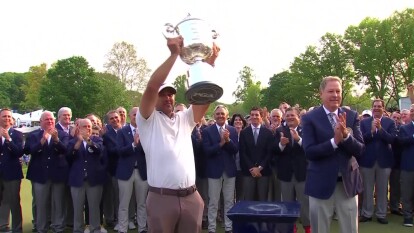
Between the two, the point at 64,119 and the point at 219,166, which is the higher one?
the point at 64,119

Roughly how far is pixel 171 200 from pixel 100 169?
4.10 metres

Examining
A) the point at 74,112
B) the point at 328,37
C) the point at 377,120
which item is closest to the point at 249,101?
the point at 328,37

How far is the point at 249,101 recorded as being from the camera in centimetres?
7088

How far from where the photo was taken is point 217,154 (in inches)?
290

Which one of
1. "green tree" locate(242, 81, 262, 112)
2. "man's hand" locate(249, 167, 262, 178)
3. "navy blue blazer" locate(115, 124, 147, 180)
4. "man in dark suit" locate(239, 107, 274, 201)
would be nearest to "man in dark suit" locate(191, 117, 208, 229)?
"man in dark suit" locate(239, 107, 274, 201)

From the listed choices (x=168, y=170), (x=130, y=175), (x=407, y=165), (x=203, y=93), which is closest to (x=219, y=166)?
(x=130, y=175)

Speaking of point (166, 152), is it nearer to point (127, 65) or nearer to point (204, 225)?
point (204, 225)

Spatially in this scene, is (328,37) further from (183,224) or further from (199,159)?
(183,224)

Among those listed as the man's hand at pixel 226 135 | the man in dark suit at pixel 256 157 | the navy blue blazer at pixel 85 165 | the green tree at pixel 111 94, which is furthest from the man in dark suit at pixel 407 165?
the green tree at pixel 111 94

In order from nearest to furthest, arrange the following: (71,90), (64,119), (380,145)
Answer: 1. (64,119)
2. (380,145)
3. (71,90)

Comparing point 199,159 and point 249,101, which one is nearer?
point 199,159

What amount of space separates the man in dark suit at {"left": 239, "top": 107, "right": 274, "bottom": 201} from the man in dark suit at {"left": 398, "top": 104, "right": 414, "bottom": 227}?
8.53 ft

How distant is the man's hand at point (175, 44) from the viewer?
9.95 ft

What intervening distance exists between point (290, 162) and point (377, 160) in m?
1.94
